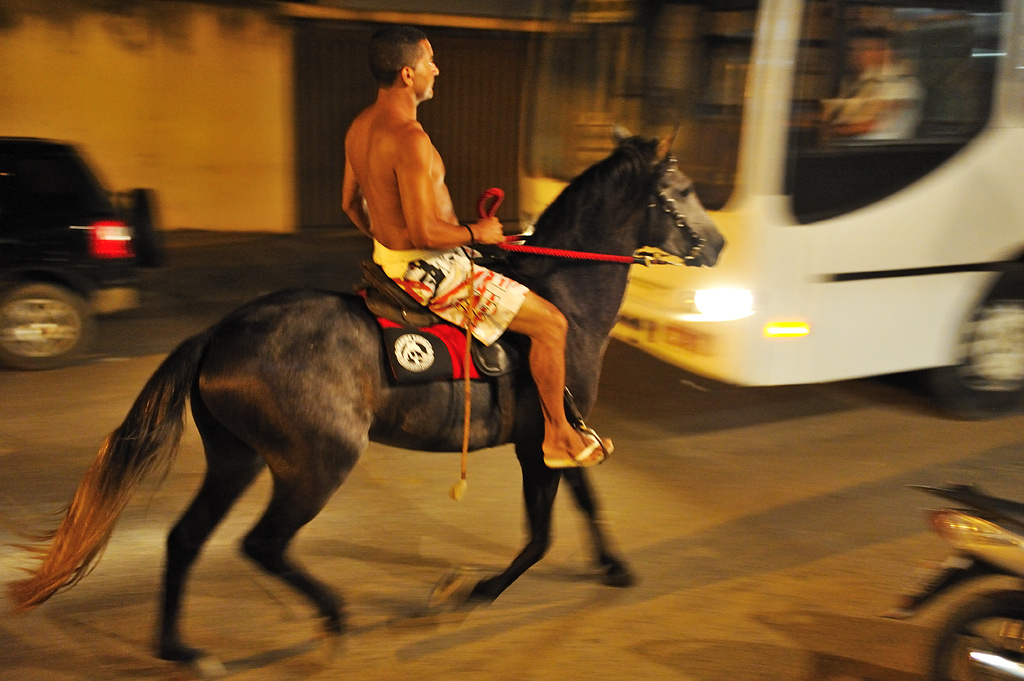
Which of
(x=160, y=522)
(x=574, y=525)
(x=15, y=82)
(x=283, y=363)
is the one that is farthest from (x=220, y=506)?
(x=15, y=82)

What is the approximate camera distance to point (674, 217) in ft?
13.7

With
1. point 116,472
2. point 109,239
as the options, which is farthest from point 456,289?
point 109,239

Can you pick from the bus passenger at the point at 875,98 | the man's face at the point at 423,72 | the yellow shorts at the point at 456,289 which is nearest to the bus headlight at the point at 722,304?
the bus passenger at the point at 875,98

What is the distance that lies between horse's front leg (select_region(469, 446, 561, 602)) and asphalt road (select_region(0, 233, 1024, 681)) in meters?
0.14

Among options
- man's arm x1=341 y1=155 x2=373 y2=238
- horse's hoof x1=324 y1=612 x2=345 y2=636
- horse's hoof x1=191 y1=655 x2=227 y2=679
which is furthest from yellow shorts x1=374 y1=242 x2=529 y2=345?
horse's hoof x1=191 y1=655 x2=227 y2=679

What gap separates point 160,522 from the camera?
16.3ft

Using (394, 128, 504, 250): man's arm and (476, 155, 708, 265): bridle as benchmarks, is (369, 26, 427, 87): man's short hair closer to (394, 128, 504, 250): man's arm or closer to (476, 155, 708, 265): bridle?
(394, 128, 504, 250): man's arm

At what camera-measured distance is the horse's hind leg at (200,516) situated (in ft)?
11.8

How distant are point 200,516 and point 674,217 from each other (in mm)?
2282

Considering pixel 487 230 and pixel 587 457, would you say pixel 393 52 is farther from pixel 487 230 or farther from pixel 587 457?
pixel 587 457

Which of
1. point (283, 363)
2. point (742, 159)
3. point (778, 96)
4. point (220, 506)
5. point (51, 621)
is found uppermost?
point (778, 96)

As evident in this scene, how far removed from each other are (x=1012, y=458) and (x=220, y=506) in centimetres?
489

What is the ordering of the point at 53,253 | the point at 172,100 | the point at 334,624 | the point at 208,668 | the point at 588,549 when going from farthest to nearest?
1. the point at 172,100
2. the point at 53,253
3. the point at 588,549
4. the point at 334,624
5. the point at 208,668

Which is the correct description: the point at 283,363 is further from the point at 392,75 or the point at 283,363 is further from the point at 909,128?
the point at 909,128
